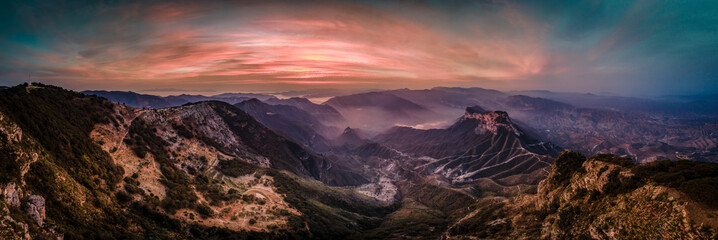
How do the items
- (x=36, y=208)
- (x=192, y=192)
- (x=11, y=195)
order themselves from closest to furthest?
(x=11, y=195), (x=36, y=208), (x=192, y=192)

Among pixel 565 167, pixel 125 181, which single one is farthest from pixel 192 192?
pixel 565 167

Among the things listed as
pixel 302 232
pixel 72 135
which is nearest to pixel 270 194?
pixel 302 232

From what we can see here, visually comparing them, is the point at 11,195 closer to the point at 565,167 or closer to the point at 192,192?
the point at 192,192

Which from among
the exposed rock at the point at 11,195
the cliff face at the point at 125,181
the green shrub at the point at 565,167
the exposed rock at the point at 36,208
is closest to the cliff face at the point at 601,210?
the green shrub at the point at 565,167

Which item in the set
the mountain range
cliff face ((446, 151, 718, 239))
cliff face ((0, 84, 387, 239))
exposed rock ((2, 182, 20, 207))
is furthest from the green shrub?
exposed rock ((2, 182, 20, 207))

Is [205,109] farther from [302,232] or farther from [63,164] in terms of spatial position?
[63,164]

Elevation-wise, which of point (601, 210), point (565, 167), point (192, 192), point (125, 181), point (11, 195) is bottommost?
point (192, 192)

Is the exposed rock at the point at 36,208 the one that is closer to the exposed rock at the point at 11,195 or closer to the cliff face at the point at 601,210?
the exposed rock at the point at 11,195
